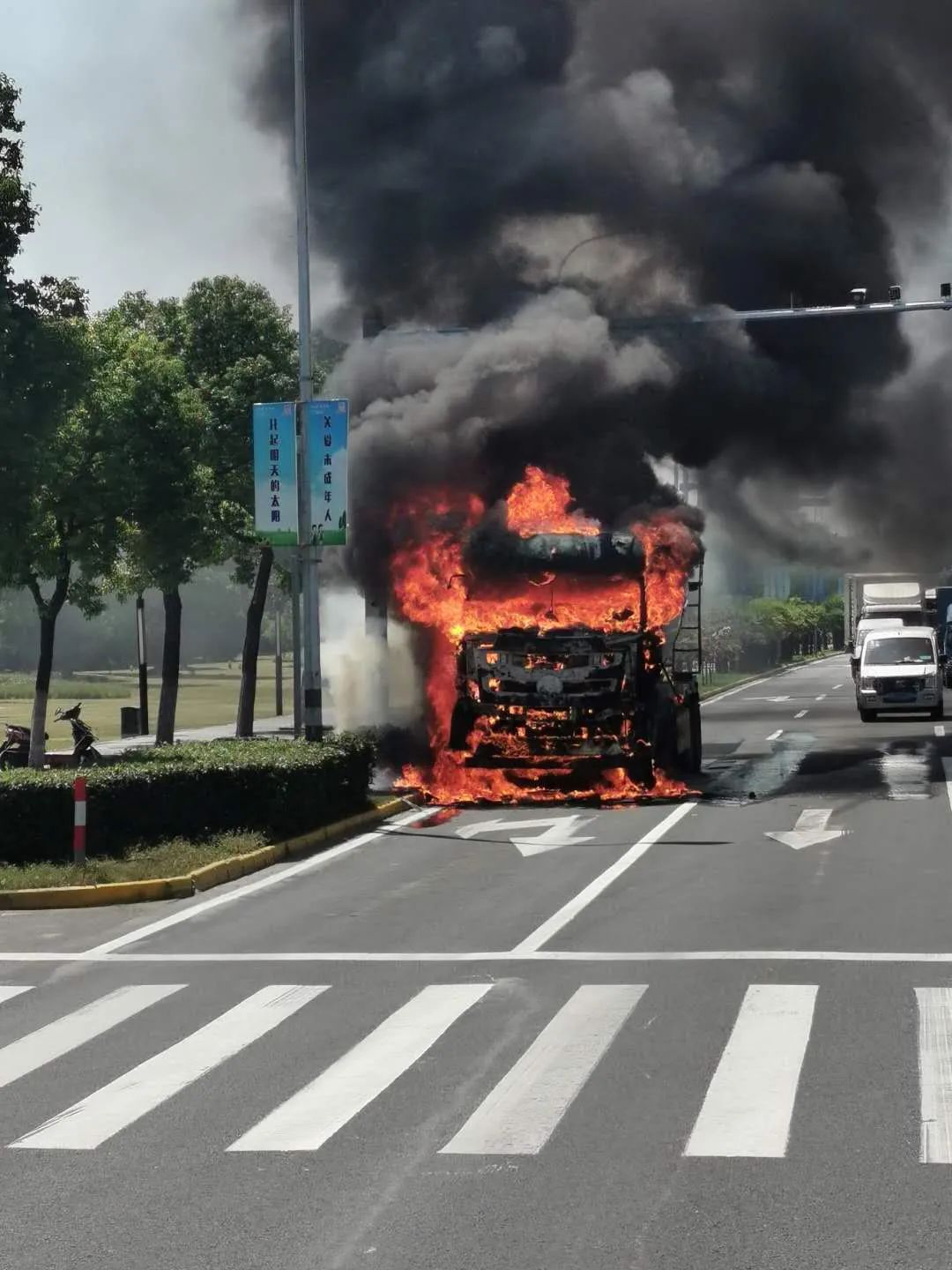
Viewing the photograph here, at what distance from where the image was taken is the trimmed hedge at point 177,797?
53.2ft

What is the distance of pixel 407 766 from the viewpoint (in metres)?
24.7

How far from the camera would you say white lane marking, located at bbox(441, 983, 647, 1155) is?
24.0 feet

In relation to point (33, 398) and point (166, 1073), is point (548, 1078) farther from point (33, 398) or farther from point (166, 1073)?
point (33, 398)

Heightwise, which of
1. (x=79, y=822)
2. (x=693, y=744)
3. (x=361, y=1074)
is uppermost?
(x=79, y=822)

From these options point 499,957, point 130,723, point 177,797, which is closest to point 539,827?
point 177,797

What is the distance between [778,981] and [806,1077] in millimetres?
2335

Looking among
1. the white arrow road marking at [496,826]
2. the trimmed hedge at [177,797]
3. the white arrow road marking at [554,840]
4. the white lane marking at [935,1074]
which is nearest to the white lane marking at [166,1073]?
the white lane marking at [935,1074]

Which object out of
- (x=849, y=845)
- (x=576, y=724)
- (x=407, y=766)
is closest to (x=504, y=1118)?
(x=849, y=845)

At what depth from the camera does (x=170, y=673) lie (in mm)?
34750

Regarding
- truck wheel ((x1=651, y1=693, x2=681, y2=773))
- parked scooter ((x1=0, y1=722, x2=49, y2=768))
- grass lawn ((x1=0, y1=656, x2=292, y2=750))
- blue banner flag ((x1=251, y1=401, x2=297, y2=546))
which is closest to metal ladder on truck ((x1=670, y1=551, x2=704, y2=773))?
truck wheel ((x1=651, y1=693, x2=681, y2=773))

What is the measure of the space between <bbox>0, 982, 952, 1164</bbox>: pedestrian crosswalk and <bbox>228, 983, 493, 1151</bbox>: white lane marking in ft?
0.04

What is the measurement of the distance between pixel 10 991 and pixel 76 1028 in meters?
1.41

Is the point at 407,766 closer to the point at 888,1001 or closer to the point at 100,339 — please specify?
the point at 100,339

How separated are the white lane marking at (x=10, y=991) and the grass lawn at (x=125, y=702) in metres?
27.1
